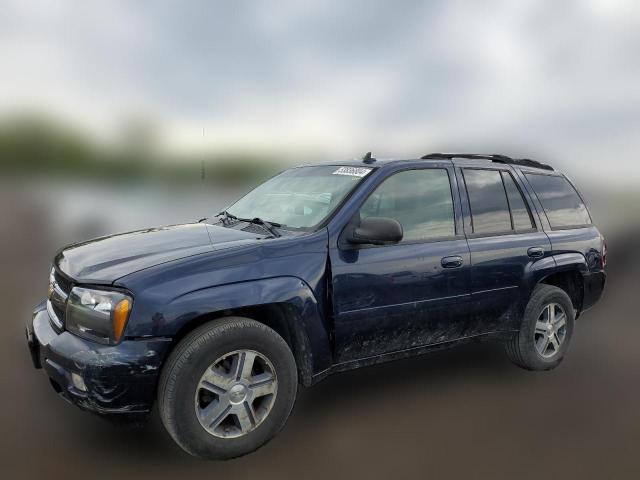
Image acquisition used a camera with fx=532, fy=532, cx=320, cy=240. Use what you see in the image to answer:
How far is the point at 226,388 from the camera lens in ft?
10.0

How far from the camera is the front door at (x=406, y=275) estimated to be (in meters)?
3.51

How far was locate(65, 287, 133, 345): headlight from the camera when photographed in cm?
285

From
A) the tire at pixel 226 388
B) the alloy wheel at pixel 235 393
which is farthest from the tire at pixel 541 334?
the alloy wheel at pixel 235 393

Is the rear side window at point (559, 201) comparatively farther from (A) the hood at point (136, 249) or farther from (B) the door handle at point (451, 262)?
(A) the hood at point (136, 249)

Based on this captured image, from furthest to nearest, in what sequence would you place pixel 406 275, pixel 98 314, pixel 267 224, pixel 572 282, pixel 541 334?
pixel 572 282, pixel 541 334, pixel 267 224, pixel 406 275, pixel 98 314

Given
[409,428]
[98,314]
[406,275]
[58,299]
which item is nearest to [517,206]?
[406,275]

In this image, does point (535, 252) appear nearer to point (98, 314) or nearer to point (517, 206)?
point (517, 206)

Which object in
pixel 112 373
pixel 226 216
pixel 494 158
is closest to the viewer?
pixel 112 373

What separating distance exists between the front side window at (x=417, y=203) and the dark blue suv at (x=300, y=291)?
2 cm

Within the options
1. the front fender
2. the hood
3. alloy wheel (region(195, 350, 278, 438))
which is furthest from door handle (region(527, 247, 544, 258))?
alloy wheel (region(195, 350, 278, 438))

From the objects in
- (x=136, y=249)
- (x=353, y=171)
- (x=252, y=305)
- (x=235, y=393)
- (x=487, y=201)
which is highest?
(x=353, y=171)

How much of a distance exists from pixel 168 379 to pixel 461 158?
3011mm

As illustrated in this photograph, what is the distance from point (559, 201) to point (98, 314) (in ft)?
13.6

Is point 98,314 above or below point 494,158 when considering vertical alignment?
below
